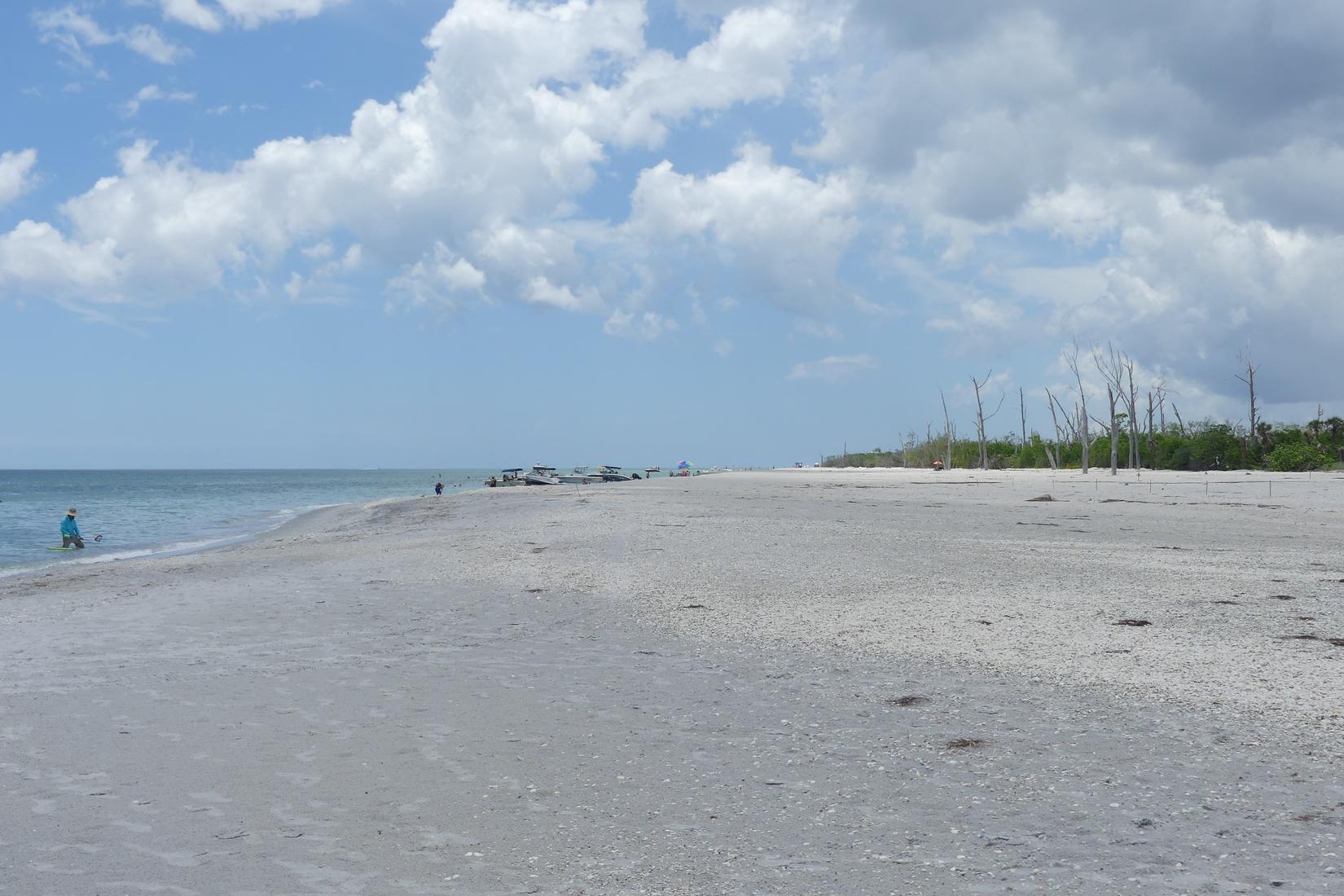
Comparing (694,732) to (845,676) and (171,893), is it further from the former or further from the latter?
(171,893)

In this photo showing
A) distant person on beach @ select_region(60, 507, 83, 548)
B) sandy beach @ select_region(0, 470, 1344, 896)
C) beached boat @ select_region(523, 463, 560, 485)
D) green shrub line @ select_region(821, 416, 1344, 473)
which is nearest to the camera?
sandy beach @ select_region(0, 470, 1344, 896)

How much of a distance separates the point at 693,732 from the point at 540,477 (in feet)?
227

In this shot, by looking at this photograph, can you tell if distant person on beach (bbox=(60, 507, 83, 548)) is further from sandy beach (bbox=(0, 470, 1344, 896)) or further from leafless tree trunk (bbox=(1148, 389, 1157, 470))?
leafless tree trunk (bbox=(1148, 389, 1157, 470))

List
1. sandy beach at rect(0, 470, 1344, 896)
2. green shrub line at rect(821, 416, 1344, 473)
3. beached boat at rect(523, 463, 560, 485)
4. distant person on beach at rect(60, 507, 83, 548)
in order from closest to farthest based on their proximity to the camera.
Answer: sandy beach at rect(0, 470, 1344, 896)
distant person on beach at rect(60, 507, 83, 548)
green shrub line at rect(821, 416, 1344, 473)
beached boat at rect(523, 463, 560, 485)

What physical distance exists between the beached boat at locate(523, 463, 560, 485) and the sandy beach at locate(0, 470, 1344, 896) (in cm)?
5795

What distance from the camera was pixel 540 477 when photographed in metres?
74.5

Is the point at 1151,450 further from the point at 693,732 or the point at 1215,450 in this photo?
the point at 693,732

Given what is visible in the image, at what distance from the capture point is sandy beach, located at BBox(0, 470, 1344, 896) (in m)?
4.20

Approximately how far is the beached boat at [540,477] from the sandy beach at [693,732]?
5795 cm

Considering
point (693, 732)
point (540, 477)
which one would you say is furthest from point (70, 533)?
point (540, 477)

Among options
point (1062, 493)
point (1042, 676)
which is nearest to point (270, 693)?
point (1042, 676)

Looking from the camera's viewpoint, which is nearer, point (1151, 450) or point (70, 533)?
point (70, 533)

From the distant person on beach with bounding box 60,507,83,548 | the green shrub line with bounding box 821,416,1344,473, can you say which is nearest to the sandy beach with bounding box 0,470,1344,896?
the distant person on beach with bounding box 60,507,83,548

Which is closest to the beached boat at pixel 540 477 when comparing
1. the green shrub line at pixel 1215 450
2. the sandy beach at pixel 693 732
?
the green shrub line at pixel 1215 450
